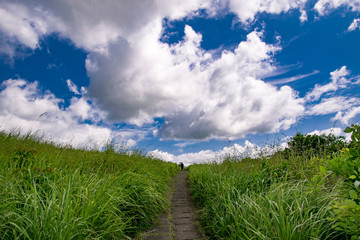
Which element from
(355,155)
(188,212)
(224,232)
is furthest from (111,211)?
(355,155)

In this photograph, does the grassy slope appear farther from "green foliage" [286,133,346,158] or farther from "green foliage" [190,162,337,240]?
"green foliage" [286,133,346,158]

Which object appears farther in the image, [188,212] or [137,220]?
[188,212]

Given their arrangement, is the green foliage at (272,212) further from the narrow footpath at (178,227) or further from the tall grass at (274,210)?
the narrow footpath at (178,227)

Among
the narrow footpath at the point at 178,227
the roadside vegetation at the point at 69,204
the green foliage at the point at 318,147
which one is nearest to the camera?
the roadside vegetation at the point at 69,204

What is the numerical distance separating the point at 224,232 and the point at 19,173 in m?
3.78

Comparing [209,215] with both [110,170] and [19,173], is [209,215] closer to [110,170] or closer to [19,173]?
[110,170]

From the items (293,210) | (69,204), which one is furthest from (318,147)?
(69,204)

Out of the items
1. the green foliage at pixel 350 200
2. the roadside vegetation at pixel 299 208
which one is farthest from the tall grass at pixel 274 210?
the green foliage at pixel 350 200

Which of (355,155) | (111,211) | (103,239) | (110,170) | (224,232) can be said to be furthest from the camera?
(110,170)

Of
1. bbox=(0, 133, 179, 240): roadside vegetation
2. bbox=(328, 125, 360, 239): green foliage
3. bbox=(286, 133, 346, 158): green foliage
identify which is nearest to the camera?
bbox=(328, 125, 360, 239): green foliage

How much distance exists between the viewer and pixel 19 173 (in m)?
3.96

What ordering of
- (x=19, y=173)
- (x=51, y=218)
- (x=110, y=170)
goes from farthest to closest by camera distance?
1. (x=110, y=170)
2. (x=19, y=173)
3. (x=51, y=218)

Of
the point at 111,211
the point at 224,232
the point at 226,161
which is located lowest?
the point at 224,232

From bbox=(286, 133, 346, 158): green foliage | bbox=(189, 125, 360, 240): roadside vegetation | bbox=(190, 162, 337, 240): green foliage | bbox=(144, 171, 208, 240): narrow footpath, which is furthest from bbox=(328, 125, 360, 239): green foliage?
bbox=(286, 133, 346, 158): green foliage
